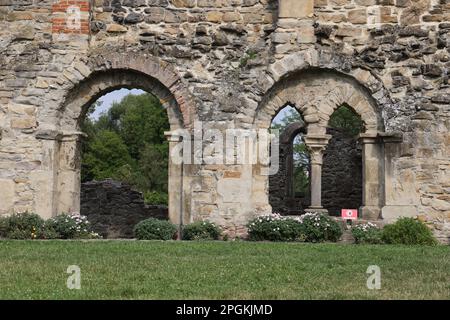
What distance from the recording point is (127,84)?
1379 centimetres

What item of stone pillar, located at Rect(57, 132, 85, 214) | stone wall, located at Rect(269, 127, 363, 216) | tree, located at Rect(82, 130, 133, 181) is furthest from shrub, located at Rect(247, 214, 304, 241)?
tree, located at Rect(82, 130, 133, 181)

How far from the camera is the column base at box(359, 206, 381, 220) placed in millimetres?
12969

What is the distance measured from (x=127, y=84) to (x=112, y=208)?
4.81 m

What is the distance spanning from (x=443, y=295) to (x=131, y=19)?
9348 millimetres

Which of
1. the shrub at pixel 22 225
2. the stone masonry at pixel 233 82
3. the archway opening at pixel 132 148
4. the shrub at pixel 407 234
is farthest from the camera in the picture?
the archway opening at pixel 132 148

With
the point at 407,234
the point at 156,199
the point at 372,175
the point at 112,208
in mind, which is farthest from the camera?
the point at 156,199

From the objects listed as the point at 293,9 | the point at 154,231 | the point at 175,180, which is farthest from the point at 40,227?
the point at 293,9

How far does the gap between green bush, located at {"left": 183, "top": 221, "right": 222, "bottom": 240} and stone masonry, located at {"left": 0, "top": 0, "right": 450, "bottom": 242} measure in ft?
1.28

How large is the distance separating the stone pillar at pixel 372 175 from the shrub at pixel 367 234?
1.87ft

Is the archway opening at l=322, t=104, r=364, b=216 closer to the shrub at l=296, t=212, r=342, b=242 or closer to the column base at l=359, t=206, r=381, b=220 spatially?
the column base at l=359, t=206, r=381, b=220

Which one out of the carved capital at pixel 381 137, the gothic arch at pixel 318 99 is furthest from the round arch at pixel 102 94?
the carved capital at pixel 381 137

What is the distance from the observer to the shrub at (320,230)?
12312 millimetres

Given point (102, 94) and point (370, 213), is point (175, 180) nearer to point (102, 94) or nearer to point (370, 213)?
point (102, 94)

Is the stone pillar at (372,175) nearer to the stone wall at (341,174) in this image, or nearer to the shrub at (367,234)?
the shrub at (367,234)
